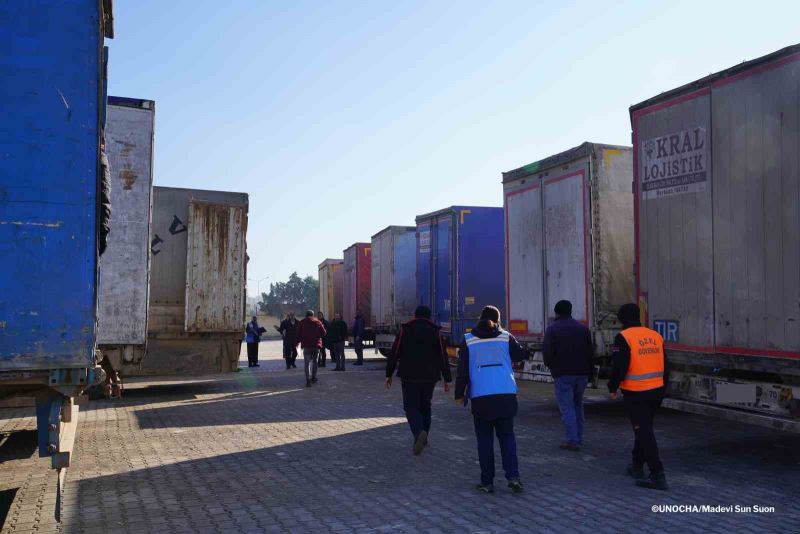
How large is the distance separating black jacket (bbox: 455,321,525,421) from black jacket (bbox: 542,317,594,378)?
5.86 ft

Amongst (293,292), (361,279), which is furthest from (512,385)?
(293,292)

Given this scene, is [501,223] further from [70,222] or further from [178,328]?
[70,222]

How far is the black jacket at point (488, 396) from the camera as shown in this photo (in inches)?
244

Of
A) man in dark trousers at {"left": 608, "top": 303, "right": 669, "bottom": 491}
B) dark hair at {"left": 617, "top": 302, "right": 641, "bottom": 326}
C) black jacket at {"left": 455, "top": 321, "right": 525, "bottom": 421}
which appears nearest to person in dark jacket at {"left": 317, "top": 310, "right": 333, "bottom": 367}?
black jacket at {"left": 455, "top": 321, "right": 525, "bottom": 421}

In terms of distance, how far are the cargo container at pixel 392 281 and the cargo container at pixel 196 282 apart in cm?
693

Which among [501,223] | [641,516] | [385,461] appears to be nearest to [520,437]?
[385,461]

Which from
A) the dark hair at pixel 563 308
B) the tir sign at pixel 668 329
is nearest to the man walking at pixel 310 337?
the dark hair at pixel 563 308

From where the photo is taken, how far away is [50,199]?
15.4 ft

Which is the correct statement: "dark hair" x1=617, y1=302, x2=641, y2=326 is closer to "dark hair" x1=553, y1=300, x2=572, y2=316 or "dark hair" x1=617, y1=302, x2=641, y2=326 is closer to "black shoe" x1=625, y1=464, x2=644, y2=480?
"black shoe" x1=625, y1=464, x2=644, y2=480

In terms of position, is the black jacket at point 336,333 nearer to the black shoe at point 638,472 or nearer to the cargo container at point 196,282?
the cargo container at point 196,282

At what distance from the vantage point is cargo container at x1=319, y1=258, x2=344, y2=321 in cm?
2733

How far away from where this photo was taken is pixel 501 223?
1697 cm

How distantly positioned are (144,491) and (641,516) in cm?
417

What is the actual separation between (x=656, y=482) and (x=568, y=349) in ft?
7.20
